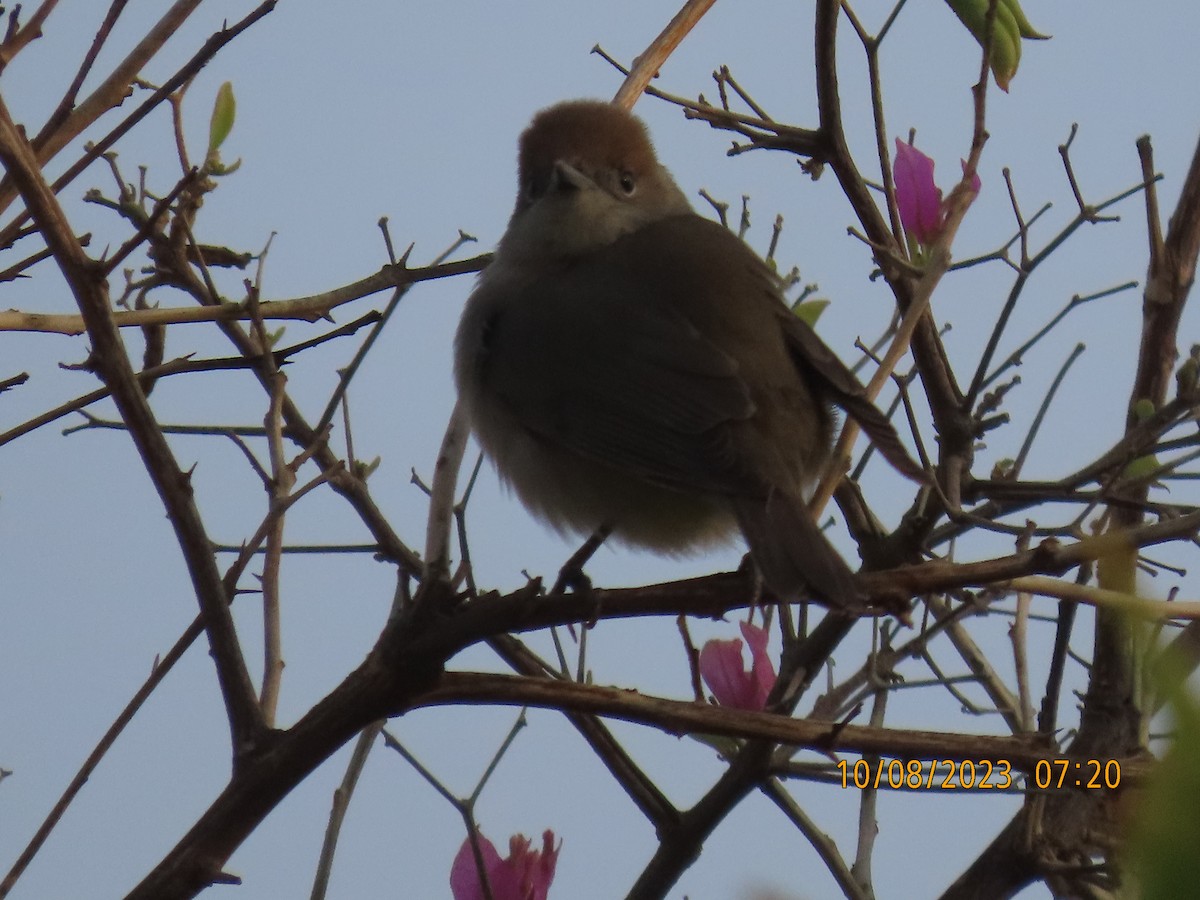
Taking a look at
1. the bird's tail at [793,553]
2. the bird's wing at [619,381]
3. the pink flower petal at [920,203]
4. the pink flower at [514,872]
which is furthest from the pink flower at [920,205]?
the pink flower at [514,872]

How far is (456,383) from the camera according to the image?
415cm

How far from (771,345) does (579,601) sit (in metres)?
1.50

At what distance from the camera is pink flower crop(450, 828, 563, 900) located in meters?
2.83

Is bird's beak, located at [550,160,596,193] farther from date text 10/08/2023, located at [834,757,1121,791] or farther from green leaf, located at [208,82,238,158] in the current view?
date text 10/08/2023, located at [834,757,1121,791]

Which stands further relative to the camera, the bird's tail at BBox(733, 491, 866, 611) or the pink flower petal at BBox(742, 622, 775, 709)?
the pink flower petal at BBox(742, 622, 775, 709)

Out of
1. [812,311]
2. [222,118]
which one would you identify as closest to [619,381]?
[812,311]

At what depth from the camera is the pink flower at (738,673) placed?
310cm

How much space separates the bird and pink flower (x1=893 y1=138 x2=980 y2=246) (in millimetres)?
440

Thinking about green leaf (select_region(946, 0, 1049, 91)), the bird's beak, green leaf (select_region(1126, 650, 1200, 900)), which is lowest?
green leaf (select_region(1126, 650, 1200, 900))

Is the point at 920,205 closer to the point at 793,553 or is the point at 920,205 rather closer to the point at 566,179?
the point at 793,553

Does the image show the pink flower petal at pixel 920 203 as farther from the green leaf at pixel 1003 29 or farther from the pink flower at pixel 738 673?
the pink flower at pixel 738 673

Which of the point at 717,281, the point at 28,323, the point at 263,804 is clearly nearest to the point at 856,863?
the point at 263,804

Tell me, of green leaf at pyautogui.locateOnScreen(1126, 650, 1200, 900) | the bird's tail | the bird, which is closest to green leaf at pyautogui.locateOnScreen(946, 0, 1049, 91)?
the bird

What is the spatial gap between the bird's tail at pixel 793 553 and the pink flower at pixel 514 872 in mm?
724
